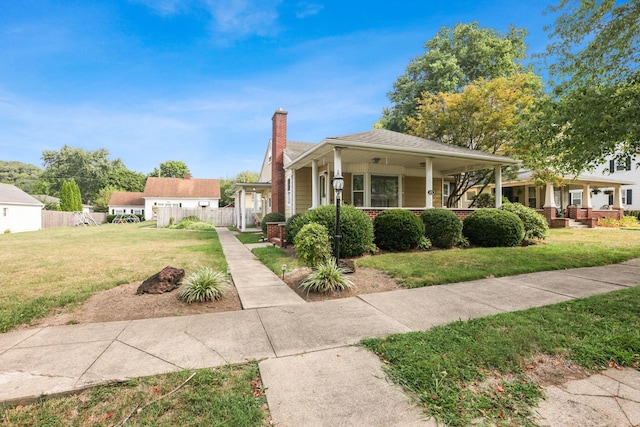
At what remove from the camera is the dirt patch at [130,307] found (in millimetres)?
3988

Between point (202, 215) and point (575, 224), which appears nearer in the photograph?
point (575, 224)

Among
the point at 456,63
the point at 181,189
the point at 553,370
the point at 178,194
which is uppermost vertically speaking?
the point at 456,63

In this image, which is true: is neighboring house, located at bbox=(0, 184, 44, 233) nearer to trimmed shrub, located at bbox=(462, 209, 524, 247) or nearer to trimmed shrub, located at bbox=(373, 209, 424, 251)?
trimmed shrub, located at bbox=(373, 209, 424, 251)

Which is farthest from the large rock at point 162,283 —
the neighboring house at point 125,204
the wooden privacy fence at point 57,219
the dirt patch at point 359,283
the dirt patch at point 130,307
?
the neighboring house at point 125,204

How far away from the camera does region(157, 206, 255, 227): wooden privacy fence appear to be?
24047 mm

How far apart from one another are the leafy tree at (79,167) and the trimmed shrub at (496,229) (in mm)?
59008

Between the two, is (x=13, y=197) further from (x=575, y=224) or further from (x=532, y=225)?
(x=575, y=224)

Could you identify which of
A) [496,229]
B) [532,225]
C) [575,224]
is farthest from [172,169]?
→ [575,224]

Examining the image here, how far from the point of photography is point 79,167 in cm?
4975

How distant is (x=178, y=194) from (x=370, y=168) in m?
30.5

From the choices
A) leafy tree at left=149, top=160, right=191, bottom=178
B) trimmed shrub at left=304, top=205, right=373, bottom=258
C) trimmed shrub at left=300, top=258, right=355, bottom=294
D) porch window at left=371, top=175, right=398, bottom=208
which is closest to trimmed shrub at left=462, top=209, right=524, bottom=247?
porch window at left=371, top=175, right=398, bottom=208

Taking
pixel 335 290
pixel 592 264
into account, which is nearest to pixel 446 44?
pixel 592 264

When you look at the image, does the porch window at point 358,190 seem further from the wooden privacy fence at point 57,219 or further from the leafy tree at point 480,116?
the wooden privacy fence at point 57,219

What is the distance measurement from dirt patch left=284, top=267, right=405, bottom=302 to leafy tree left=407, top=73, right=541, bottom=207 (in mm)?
10363
